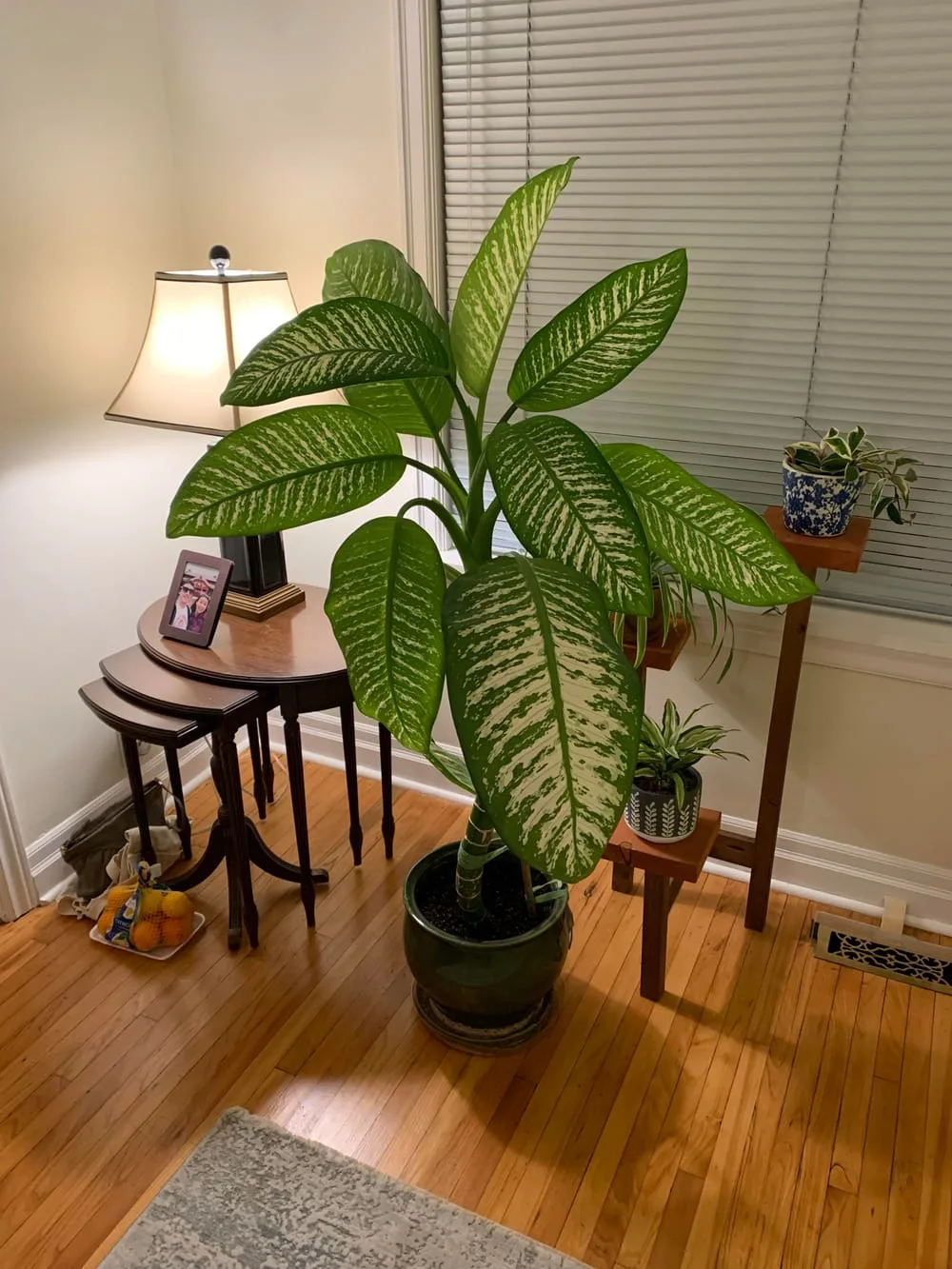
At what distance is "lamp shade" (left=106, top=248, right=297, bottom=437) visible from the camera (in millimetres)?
1794

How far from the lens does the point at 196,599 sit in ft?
6.53

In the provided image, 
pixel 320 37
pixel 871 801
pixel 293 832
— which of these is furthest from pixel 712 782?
pixel 320 37

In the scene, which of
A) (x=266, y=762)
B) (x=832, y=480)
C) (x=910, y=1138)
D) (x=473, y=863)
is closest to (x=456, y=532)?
(x=473, y=863)

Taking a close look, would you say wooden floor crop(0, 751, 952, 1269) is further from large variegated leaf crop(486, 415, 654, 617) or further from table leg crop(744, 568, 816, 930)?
large variegated leaf crop(486, 415, 654, 617)

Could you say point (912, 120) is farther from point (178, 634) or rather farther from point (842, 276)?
point (178, 634)

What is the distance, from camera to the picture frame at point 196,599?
1969 millimetres

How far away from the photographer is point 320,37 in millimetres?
2004

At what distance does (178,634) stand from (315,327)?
945mm

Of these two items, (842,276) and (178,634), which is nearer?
(842,276)

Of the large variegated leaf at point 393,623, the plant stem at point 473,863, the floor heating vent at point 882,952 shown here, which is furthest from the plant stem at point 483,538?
the floor heating vent at point 882,952

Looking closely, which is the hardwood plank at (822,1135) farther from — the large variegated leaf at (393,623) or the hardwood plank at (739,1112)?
the large variegated leaf at (393,623)

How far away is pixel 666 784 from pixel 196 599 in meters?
0.98

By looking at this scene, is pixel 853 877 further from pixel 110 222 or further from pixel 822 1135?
pixel 110 222

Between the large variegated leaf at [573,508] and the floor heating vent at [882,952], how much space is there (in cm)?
119
